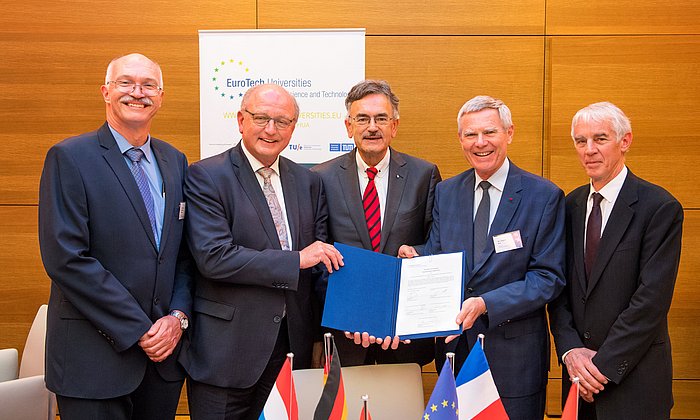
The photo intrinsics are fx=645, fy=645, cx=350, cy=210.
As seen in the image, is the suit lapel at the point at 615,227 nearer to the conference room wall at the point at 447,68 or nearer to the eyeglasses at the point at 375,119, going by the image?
the eyeglasses at the point at 375,119

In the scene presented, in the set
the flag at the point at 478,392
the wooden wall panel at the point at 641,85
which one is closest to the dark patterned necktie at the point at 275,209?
the flag at the point at 478,392

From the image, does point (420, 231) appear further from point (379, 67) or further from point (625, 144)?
point (379, 67)

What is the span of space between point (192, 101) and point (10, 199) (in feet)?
5.20

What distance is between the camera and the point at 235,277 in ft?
9.13

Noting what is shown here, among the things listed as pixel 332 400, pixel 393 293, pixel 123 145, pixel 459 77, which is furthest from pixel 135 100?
pixel 459 77

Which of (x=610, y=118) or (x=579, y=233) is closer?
(x=610, y=118)

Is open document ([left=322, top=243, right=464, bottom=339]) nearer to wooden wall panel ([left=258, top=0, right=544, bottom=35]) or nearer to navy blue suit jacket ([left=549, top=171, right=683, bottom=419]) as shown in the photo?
navy blue suit jacket ([left=549, top=171, right=683, bottom=419])

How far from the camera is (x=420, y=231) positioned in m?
3.28

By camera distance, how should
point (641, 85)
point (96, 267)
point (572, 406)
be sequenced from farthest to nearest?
point (641, 85) < point (96, 267) < point (572, 406)

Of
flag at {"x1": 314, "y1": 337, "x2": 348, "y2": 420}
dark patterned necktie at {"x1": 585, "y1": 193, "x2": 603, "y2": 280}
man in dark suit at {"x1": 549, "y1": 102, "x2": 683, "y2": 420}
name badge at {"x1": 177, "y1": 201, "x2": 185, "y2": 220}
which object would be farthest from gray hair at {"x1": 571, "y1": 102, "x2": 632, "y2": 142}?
name badge at {"x1": 177, "y1": 201, "x2": 185, "y2": 220}

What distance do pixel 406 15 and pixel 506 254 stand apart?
8.42 ft

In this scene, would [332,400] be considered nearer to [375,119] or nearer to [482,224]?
[482,224]

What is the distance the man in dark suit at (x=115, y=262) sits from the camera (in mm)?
2525

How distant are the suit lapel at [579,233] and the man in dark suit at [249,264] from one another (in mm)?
1065
